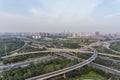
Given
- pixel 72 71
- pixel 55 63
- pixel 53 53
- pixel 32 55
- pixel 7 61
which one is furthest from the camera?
pixel 53 53

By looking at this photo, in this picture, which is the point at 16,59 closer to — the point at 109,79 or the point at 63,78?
the point at 63,78

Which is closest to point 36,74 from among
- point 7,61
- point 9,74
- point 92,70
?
point 9,74

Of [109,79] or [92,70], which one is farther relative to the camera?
[92,70]

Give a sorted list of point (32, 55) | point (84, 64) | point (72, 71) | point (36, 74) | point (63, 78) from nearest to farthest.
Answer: point (36, 74)
point (63, 78)
point (72, 71)
point (84, 64)
point (32, 55)

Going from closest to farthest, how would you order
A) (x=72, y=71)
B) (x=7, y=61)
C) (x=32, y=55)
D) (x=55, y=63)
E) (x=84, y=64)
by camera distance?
(x=72, y=71)
(x=84, y=64)
(x=55, y=63)
(x=7, y=61)
(x=32, y=55)

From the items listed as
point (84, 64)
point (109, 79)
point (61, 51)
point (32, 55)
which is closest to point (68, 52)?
point (61, 51)

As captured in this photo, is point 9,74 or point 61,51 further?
Result: point 61,51

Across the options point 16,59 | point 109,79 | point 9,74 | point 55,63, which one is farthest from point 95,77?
point 16,59

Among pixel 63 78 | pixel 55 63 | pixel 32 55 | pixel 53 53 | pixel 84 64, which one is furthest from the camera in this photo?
pixel 53 53

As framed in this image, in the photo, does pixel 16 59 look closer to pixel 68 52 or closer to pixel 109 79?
pixel 68 52
